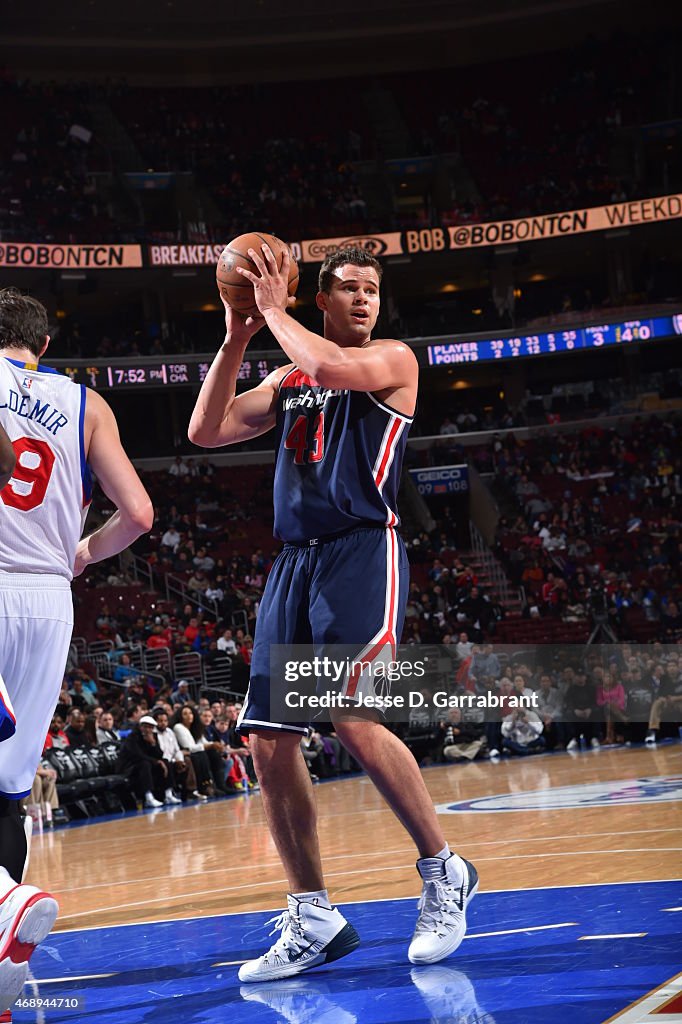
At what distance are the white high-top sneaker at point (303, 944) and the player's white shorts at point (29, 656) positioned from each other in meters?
1.14

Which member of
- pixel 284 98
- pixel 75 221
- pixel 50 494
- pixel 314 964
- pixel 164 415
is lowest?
pixel 314 964

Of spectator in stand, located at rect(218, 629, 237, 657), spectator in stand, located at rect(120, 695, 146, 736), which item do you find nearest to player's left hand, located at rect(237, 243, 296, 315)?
spectator in stand, located at rect(120, 695, 146, 736)

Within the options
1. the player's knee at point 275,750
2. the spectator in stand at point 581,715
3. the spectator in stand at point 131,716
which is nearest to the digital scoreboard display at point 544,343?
the spectator in stand at point 581,715

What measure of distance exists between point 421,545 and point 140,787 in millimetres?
13882

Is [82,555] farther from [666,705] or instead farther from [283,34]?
[283,34]

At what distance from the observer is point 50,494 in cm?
351

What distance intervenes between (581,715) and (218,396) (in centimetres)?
1468

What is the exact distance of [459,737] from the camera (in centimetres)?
1834

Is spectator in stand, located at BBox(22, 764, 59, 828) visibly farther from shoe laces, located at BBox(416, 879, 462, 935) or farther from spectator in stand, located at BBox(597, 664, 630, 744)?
shoe laces, located at BBox(416, 879, 462, 935)

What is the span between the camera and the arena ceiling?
33.6m

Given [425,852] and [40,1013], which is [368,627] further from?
[40,1013]

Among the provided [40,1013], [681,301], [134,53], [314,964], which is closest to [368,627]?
[314,964]

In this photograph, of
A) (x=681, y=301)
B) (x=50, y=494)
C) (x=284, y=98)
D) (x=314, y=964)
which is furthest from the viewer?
(x=284, y=98)

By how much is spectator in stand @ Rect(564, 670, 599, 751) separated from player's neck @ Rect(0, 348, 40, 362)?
15388mm
